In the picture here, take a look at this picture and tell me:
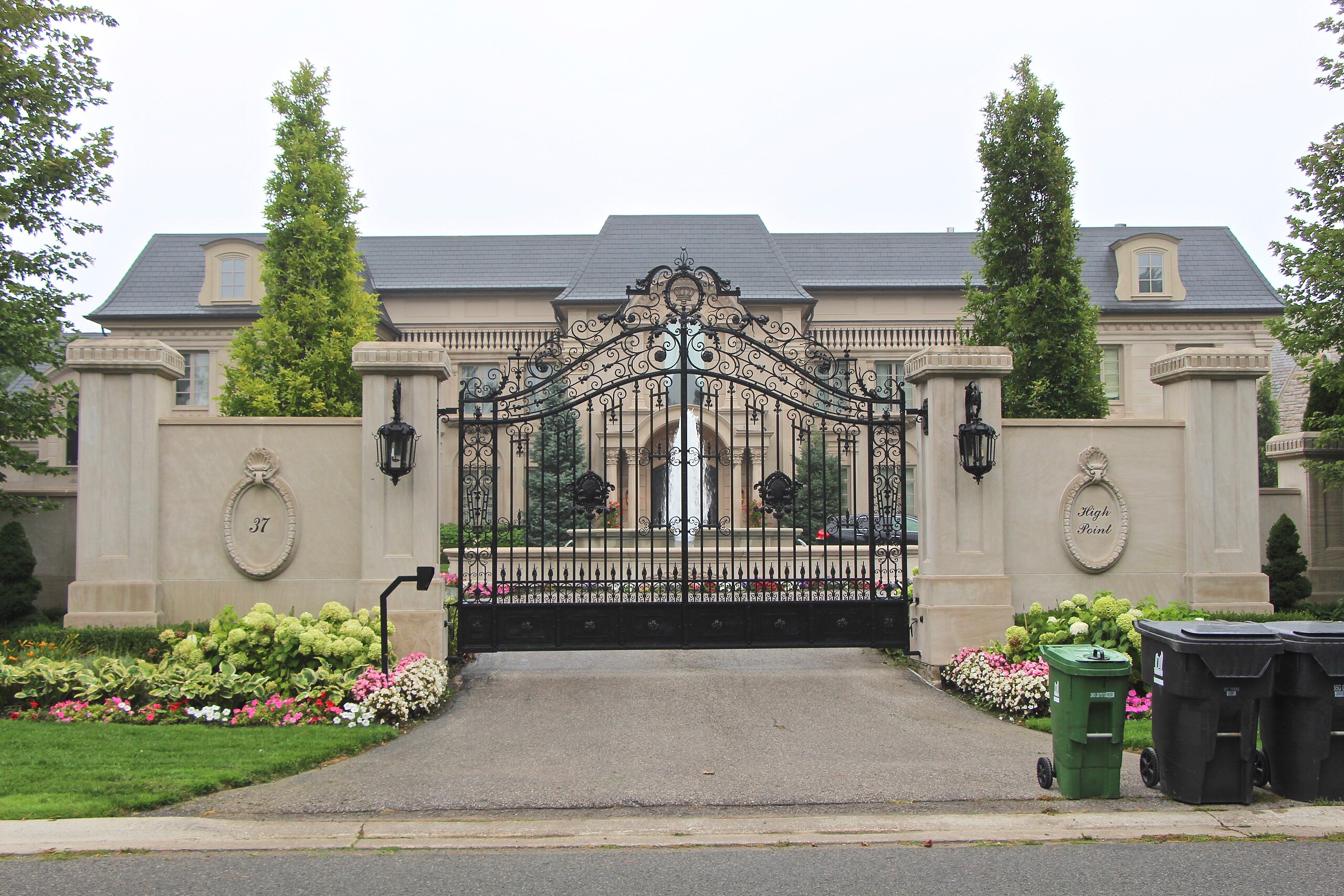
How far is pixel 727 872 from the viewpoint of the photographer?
4812 millimetres

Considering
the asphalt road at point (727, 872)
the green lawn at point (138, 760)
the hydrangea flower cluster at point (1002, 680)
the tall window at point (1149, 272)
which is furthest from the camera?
the tall window at point (1149, 272)

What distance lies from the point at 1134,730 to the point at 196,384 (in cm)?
2976

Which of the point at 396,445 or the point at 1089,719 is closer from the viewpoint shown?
the point at 1089,719

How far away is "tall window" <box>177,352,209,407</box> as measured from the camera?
29.3m

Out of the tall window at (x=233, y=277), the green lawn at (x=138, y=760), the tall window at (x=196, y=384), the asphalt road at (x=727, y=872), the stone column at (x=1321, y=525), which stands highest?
Result: the tall window at (x=233, y=277)

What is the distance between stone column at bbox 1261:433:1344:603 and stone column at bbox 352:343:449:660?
34.3ft

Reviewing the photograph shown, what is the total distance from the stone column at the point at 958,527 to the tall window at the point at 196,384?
87.1 feet

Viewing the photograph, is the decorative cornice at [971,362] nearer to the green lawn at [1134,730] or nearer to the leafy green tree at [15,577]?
the green lawn at [1134,730]

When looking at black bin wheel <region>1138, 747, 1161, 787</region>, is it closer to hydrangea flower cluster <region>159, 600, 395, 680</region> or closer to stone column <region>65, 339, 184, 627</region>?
hydrangea flower cluster <region>159, 600, 395, 680</region>

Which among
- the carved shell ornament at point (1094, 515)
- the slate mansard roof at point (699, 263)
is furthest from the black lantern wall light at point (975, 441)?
the slate mansard roof at point (699, 263)

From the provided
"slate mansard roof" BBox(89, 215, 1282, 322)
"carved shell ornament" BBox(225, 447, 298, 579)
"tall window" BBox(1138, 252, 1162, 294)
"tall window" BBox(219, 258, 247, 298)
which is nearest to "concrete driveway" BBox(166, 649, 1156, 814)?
"carved shell ornament" BBox(225, 447, 298, 579)

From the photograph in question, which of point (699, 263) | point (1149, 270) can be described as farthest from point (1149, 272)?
point (699, 263)

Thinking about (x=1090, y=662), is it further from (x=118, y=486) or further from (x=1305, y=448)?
(x=118, y=486)

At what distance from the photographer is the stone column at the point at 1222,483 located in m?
9.70
